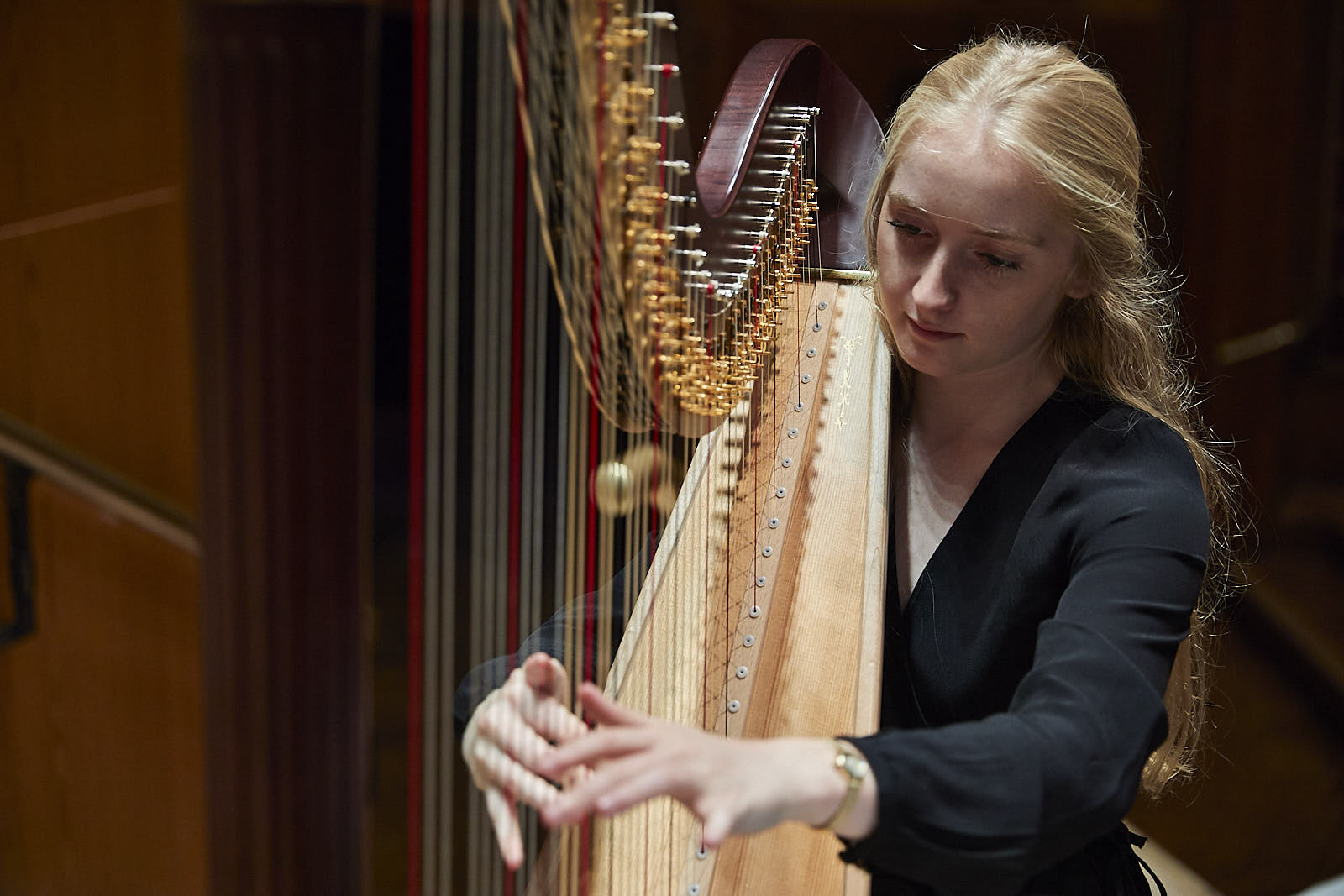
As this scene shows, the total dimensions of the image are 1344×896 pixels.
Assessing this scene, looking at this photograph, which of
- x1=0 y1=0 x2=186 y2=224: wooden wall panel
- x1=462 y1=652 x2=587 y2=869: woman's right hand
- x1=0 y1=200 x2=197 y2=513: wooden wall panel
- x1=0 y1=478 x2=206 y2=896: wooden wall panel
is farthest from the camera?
x1=0 y1=478 x2=206 y2=896: wooden wall panel

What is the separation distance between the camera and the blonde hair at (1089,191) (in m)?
1.11

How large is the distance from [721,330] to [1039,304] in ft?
0.96

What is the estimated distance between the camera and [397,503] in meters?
1.96

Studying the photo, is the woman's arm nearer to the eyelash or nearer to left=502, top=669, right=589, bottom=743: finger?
left=502, top=669, right=589, bottom=743: finger

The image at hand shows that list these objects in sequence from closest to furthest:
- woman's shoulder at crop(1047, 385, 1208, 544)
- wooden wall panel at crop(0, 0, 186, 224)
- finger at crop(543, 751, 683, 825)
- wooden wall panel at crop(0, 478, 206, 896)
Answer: finger at crop(543, 751, 683, 825) → woman's shoulder at crop(1047, 385, 1208, 544) → wooden wall panel at crop(0, 0, 186, 224) → wooden wall panel at crop(0, 478, 206, 896)

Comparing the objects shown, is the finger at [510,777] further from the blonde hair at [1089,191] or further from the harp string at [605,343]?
the blonde hair at [1089,191]

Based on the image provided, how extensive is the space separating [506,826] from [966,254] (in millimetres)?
646

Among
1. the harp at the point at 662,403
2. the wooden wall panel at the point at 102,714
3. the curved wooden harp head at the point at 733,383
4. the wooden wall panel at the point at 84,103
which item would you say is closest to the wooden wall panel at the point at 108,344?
the wooden wall panel at the point at 84,103

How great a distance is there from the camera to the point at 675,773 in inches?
26.9

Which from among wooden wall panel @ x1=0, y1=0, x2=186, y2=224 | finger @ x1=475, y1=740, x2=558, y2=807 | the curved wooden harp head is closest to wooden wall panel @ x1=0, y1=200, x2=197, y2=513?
wooden wall panel @ x1=0, y1=0, x2=186, y2=224

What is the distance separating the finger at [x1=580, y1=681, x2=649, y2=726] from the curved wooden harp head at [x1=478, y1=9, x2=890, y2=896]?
268 millimetres

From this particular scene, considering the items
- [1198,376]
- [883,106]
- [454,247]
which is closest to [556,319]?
[454,247]

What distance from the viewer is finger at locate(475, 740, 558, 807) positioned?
73 cm

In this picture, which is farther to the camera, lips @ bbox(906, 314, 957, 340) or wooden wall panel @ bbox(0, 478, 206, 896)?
wooden wall panel @ bbox(0, 478, 206, 896)
